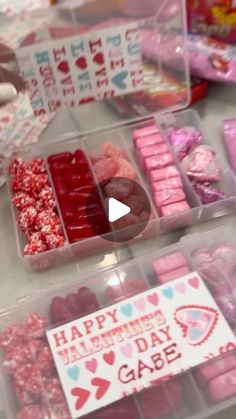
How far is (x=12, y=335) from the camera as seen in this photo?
631mm

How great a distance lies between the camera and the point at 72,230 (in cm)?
73

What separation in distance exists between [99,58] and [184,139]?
21 centimetres

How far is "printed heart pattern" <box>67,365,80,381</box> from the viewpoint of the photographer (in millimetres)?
586

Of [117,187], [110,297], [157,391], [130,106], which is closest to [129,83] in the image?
[130,106]

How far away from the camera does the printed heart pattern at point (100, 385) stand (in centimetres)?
57

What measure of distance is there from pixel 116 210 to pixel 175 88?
32 centimetres

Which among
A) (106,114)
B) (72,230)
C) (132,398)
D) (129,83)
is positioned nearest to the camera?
(132,398)

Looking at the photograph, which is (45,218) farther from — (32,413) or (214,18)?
(214,18)

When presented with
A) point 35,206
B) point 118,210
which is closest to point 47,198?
point 35,206

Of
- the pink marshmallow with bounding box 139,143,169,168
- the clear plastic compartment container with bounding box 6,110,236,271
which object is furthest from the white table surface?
the pink marshmallow with bounding box 139,143,169,168

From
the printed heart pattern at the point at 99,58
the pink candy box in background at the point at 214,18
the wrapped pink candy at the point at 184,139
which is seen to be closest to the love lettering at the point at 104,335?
the wrapped pink candy at the point at 184,139

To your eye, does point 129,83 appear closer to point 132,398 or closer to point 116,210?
point 116,210

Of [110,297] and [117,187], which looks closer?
[110,297]

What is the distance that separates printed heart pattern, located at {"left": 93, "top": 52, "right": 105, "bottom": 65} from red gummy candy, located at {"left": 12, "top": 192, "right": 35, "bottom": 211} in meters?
0.26
